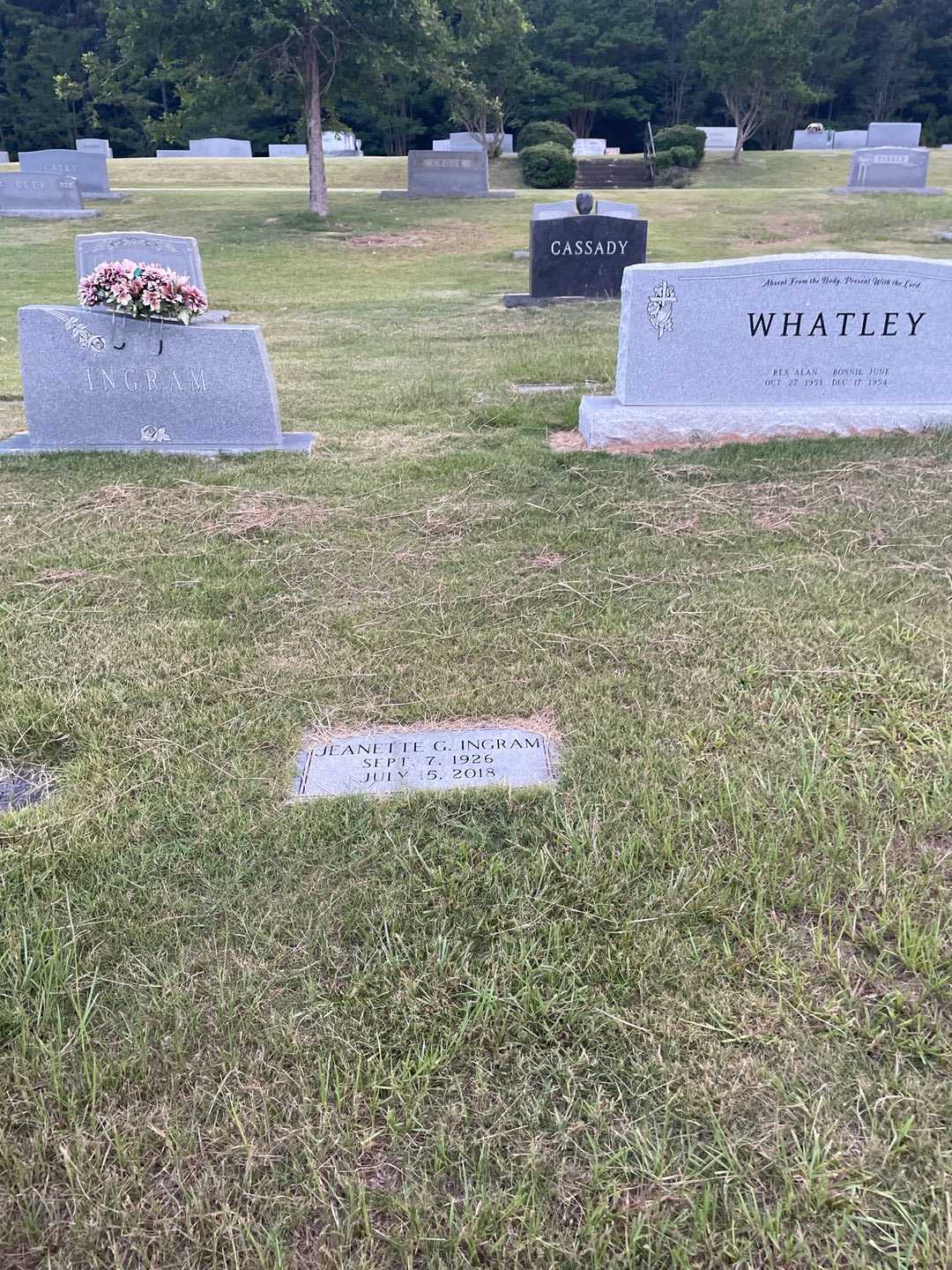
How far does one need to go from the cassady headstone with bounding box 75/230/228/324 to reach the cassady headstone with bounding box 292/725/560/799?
969cm

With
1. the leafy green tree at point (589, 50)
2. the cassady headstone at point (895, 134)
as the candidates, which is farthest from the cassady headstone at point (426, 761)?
the leafy green tree at point (589, 50)

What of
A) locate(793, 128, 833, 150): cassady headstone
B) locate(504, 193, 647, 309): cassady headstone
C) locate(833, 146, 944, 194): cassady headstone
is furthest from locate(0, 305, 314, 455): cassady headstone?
locate(793, 128, 833, 150): cassady headstone

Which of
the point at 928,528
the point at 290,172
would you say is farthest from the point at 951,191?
the point at 928,528

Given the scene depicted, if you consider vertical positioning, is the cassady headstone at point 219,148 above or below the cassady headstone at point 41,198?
above

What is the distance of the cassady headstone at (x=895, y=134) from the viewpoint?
35.9m

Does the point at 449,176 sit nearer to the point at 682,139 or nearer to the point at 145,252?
the point at 682,139

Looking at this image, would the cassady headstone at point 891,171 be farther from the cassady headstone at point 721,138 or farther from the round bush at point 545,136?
the cassady headstone at point 721,138

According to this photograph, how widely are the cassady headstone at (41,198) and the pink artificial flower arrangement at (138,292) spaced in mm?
20041

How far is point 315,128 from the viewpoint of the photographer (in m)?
21.6

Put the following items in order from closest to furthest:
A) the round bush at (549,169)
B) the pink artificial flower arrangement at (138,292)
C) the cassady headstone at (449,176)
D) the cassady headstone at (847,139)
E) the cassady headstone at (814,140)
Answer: the pink artificial flower arrangement at (138,292)
the cassady headstone at (449,176)
the round bush at (549,169)
the cassady headstone at (847,139)
the cassady headstone at (814,140)

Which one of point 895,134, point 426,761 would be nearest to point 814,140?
point 895,134

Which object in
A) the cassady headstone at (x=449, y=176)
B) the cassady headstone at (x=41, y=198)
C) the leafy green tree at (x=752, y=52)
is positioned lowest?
the cassady headstone at (x=41, y=198)

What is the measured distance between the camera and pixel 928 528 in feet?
14.1

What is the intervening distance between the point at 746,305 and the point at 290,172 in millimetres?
31709
